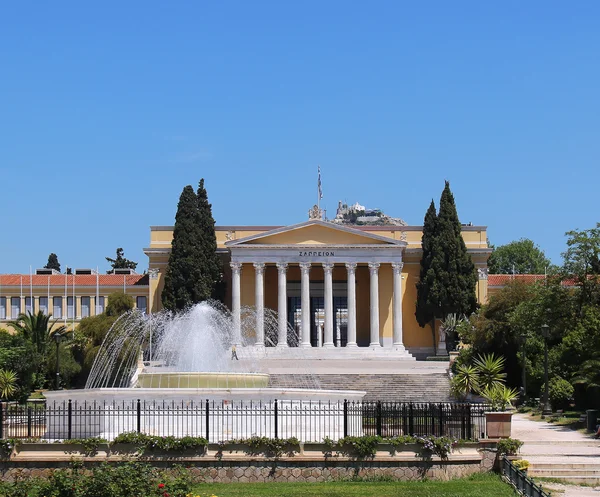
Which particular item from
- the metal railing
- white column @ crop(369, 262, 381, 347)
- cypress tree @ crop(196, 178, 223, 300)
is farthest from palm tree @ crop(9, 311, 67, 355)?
the metal railing

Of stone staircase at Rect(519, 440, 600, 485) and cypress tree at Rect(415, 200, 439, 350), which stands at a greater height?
cypress tree at Rect(415, 200, 439, 350)

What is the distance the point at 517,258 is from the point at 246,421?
8981 cm

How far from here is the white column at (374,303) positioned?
7294 cm

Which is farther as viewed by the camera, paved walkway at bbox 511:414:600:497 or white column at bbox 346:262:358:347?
white column at bbox 346:262:358:347

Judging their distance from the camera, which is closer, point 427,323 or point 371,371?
point 371,371

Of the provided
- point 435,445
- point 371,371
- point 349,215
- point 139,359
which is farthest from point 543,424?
point 349,215

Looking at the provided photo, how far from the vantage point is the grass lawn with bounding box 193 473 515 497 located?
23906 millimetres

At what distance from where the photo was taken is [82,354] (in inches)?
2591

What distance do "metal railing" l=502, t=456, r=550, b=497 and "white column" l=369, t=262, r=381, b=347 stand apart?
152 feet

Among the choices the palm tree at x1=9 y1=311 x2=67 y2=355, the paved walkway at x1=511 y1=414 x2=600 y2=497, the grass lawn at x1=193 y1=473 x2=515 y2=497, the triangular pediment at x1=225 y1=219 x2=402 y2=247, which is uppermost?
the triangular pediment at x1=225 y1=219 x2=402 y2=247

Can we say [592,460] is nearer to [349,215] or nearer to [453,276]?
[453,276]

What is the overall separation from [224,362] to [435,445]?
25415mm

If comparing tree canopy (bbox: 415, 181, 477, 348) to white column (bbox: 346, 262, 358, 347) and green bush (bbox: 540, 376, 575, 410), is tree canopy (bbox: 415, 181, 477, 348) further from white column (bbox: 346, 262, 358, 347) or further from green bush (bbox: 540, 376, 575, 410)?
green bush (bbox: 540, 376, 575, 410)

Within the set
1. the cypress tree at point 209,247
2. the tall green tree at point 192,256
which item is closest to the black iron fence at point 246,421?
the tall green tree at point 192,256
